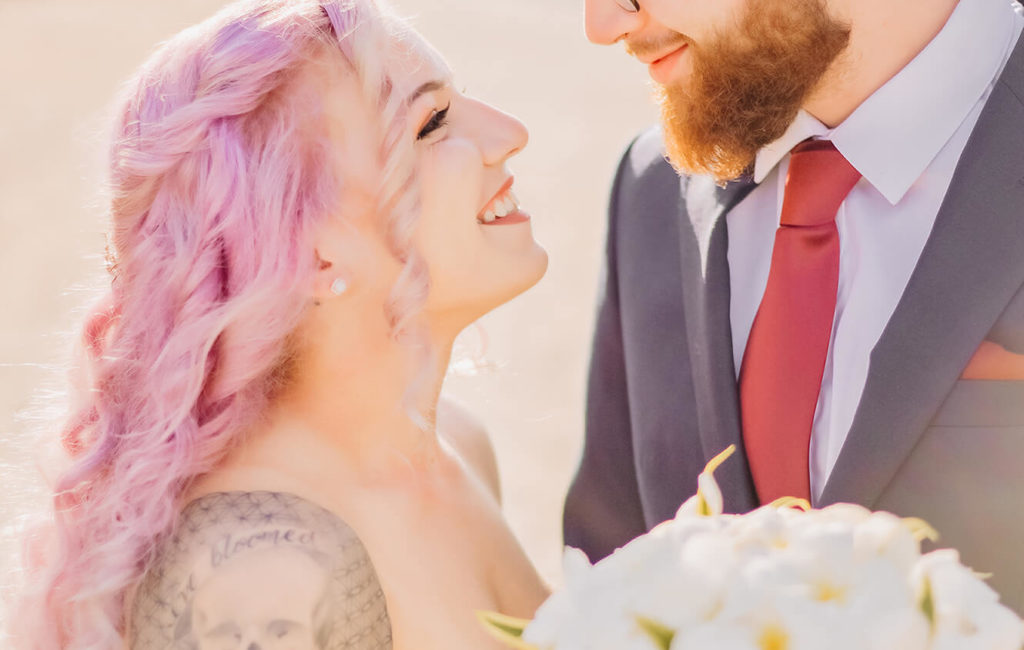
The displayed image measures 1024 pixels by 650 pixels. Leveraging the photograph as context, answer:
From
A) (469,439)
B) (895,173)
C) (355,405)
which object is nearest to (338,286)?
(355,405)

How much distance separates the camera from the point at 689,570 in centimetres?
108

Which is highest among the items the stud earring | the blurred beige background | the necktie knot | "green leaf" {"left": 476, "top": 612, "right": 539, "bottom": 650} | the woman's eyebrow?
the woman's eyebrow

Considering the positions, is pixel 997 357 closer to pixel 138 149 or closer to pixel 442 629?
pixel 442 629

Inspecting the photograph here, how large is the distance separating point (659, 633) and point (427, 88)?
136cm

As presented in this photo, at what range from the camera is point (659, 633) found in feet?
3.51

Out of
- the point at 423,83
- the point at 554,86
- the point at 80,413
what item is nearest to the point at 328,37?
the point at 423,83

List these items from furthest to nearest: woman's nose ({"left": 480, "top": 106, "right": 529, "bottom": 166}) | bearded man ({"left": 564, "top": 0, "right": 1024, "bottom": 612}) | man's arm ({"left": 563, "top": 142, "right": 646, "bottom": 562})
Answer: man's arm ({"left": 563, "top": 142, "right": 646, "bottom": 562}), woman's nose ({"left": 480, "top": 106, "right": 529, "bottom": 166}), bearded man ({"left": 564, "top": 0, "right": 1024, "bottom": 612})

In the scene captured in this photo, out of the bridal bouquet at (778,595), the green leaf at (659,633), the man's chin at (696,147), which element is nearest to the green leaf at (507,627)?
the bridal bouquet at (778,595)

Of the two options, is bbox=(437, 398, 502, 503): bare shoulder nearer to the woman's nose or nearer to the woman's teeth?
the woman's teeth

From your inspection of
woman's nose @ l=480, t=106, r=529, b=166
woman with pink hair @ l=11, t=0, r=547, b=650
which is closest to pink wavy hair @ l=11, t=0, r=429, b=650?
woman with pink hair @ l=11, t=0, r=547, b=650

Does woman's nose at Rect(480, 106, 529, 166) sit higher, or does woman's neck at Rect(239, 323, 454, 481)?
woman's nose at Rect(480, 106, 529, 166)

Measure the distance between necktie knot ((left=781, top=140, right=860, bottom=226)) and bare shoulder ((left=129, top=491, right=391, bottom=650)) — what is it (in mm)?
1140

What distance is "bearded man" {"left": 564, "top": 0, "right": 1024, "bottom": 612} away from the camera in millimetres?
2059

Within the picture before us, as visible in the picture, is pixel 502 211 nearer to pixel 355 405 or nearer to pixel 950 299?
pixel 355 405
